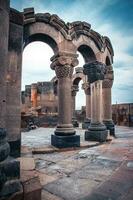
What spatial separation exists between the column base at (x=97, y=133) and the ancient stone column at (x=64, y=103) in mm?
1340

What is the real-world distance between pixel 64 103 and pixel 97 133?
77.9 inches

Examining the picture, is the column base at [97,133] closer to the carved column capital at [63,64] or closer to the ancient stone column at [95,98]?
the ancient stone column at [95,98]

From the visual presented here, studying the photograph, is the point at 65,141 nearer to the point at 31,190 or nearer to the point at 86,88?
the point at 31,190

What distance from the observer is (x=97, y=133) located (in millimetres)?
7398

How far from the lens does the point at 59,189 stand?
276cm

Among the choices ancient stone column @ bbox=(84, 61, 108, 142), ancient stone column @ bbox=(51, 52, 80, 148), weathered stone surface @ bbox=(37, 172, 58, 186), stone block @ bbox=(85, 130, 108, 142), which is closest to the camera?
weathered stone surface @ bbox=(37, 172, 58, 186)

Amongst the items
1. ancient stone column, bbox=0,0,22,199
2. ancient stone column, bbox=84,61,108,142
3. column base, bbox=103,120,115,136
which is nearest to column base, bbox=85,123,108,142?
ancient stone column, bbox=84,61,108,142

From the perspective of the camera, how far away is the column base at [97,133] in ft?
24.1

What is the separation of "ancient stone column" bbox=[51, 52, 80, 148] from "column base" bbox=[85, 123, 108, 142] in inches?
52.8

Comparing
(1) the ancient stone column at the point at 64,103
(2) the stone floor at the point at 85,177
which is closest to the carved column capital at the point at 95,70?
(1) the ancient stone column at the point at 64,103

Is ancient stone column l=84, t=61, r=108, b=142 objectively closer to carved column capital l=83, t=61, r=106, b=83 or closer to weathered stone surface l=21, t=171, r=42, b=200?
carved column capital l=83, t=61, r=106, b=83

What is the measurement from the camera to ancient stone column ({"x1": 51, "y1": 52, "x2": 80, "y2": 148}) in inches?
244

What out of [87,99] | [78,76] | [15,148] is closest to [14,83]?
[15,148]

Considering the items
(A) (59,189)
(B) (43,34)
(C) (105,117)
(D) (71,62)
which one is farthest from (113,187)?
(C) (105,117)
